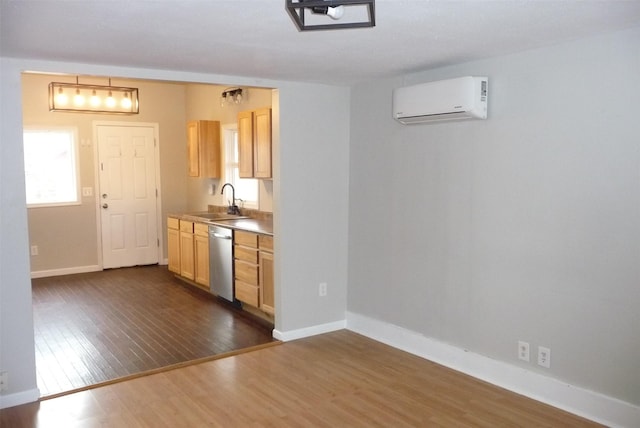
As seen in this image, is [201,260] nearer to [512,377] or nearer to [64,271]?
[64,271]

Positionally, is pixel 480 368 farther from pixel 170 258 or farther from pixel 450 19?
pixel 170 258

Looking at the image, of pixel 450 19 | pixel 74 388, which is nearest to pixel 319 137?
pixel 450 19

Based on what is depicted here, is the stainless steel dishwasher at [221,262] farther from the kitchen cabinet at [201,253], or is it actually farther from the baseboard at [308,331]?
the baseboard at [308,331]

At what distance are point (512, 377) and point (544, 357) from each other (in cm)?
29

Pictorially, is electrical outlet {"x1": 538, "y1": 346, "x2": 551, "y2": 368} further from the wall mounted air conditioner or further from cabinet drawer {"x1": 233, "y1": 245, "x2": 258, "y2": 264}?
cabinet drawer {"x1": 233, "y1": 245, "x2": 258, "y2": 264}

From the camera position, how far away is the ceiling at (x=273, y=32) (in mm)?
2299

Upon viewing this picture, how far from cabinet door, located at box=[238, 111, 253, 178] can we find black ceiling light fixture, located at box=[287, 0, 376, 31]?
2975mm

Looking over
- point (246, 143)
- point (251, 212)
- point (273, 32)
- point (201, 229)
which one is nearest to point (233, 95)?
point (246, 143)

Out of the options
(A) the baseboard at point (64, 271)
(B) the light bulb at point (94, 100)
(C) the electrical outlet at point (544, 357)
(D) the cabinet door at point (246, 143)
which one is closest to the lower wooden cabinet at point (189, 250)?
(D) the cabinet door at point (246, 143)

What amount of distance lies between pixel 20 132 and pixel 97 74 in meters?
0.66

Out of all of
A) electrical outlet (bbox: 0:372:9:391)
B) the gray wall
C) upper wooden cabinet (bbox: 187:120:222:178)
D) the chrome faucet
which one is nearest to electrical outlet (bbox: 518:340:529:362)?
the gray wall

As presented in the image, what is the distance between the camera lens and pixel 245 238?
5.12 m

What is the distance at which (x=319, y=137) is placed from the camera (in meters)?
4.57

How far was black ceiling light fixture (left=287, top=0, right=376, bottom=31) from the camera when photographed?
161 cm
